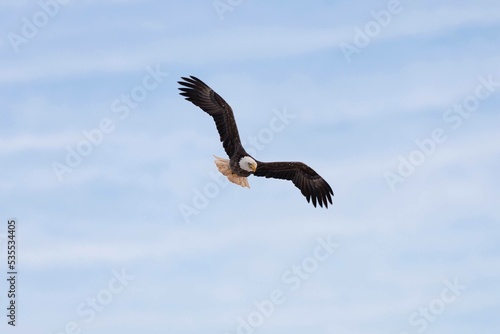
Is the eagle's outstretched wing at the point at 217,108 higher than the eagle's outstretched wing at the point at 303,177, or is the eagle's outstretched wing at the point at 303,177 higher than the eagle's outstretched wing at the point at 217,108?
the eagle's outstretched wing at the point at 217,108

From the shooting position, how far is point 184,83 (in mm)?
19922

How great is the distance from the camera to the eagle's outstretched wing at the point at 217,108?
63.0 ft

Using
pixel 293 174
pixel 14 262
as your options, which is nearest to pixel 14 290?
pixel 14 262

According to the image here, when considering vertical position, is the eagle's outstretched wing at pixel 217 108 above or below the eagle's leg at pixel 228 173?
above

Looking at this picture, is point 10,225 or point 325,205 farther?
→ point 325,205

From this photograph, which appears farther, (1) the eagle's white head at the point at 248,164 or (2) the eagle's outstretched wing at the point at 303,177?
(2) the eagle's outstretched wing at the point at 303,177

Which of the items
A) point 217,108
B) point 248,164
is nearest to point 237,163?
point 248,164

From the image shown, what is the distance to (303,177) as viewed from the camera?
1988cm

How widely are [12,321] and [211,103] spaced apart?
22.6ft

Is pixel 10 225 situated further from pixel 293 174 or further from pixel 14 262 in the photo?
pixel 293 174

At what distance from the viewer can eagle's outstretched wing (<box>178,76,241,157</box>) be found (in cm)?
1920

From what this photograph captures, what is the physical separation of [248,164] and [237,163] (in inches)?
13.5

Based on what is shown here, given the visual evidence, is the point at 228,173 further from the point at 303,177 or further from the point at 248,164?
the point at 303,177

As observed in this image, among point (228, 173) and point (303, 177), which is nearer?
point (228, 173)
